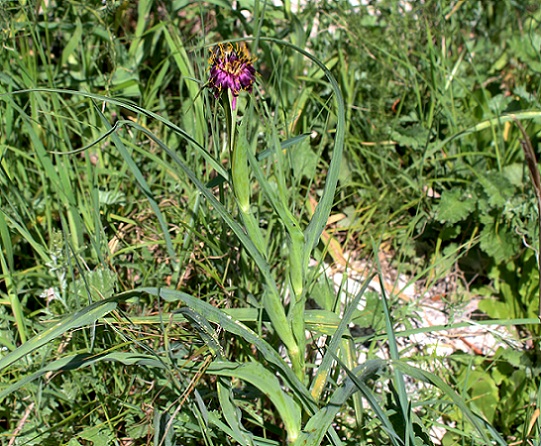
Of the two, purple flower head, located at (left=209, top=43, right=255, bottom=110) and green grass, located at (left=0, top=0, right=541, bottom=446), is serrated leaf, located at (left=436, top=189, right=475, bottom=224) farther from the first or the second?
purple flower head, located at (left=209, top=43, right=255, bottom=110)

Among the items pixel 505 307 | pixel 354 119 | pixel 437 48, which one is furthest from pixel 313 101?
pixel 505 307

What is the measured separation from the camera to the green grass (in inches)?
53.9

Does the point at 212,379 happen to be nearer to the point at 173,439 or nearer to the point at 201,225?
the point at 173,439

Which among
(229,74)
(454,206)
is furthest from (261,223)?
(229,74)

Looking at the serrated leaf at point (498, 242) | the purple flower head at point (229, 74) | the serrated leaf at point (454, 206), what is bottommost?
the serrated leaf at point (498, 242)

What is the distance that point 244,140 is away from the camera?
4.18 ft

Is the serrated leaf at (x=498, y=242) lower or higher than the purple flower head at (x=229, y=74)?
lower

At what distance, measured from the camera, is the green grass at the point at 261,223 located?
1.37 meters

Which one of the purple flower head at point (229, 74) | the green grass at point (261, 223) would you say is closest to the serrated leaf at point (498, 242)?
the green grass at point (261, 223)

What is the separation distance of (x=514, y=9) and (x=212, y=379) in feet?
7.15

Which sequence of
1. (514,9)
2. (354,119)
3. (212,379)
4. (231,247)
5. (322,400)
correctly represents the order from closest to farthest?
1. (322,400)
2. (212,379)
3. (231,247)
4. (354,119)
5. (514,9)

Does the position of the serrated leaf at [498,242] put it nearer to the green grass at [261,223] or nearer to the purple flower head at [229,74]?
the green grass at [261,223]

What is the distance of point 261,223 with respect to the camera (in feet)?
6.68

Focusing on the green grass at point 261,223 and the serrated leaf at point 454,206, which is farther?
the serrated leaf at point 454,206
